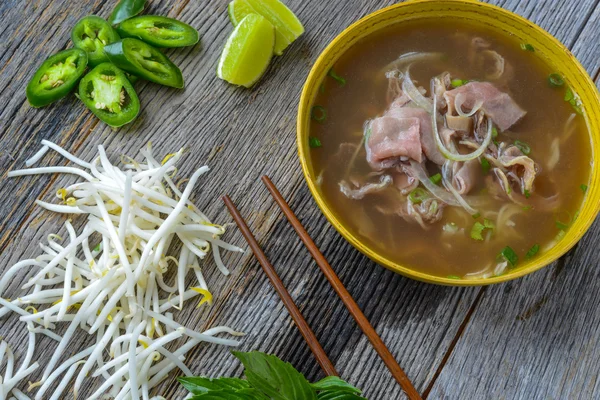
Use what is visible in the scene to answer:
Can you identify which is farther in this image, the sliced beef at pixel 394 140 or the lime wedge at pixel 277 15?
the lime wedge at pixel 277 15

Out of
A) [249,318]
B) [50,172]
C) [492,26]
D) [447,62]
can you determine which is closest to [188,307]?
[249,318]

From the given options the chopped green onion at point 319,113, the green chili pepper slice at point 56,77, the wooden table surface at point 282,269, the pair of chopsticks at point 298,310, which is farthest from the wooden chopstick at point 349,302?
the green chili pepper slice at point 56,77

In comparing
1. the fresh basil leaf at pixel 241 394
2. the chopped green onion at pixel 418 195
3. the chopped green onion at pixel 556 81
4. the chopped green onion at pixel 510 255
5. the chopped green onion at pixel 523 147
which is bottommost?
the fresh basil leaf at pixel 241 394

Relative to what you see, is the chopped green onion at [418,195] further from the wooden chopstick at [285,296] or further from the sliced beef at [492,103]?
the wooden chopstick at [285,296]

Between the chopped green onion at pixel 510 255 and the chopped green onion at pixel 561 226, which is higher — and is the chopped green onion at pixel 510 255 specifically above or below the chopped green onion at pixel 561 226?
below

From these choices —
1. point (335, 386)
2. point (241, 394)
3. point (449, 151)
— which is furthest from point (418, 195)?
point (241, 394)

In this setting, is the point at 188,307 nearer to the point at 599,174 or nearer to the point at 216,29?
the point at 216,29

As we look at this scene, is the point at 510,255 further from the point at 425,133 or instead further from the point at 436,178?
the point at 425,133
